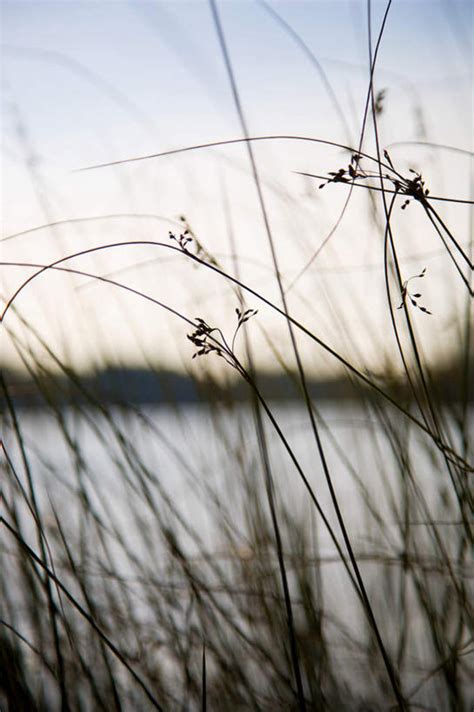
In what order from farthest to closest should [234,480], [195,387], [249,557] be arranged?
[234,480], [195,387], [249,557]

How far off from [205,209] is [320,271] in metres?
0.27

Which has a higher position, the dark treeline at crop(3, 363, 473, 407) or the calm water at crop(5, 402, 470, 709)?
the dark treeline at crop(3, 363, 473, 407)

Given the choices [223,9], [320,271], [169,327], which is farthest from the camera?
[169,327]

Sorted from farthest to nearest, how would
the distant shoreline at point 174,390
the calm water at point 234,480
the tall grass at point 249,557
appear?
1. the distant shoreline at point 174,390
2. the calm water at point 234,480
3. the tall grass at point 249,557

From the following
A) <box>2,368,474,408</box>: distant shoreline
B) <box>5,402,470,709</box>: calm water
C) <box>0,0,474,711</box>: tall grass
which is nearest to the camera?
<box>0,0,474,711</box>: tall grass

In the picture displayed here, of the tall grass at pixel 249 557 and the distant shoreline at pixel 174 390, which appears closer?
the tall grass at pixel 249 557

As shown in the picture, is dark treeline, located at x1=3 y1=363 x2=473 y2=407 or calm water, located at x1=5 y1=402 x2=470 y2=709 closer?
calm water, located at x1=5 y1=402 x2=470 y2=709

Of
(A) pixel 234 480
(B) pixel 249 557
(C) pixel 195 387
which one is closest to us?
(B) pixel 249 557

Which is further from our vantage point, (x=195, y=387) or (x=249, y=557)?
(x=195, y=387)

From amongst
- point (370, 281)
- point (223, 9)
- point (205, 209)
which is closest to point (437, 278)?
point (370, 281)

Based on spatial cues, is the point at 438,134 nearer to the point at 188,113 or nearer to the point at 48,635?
the point at 188,113

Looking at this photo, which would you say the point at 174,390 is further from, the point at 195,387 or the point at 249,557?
the point at 249,557

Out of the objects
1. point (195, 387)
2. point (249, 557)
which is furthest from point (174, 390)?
point (249, 557)

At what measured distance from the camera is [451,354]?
3.84ft
